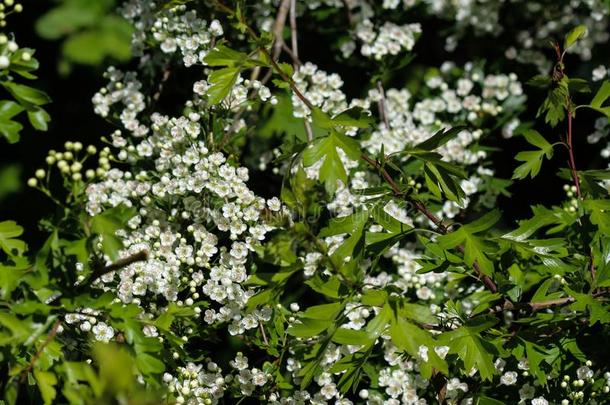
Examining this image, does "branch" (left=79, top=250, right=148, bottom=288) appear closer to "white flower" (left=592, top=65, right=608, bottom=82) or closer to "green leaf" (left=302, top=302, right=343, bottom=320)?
"green leaf" (left=302, top=302, right=343, bottom=320)

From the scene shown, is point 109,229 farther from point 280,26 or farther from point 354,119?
point 280,26

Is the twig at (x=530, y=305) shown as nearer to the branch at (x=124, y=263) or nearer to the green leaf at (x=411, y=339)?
the green leaf at (x=411, y=339)

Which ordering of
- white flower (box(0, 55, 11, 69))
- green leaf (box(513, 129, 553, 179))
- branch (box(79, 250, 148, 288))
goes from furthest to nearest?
1. green leaf (box(513, 129, 553, 179))
2. white flower (box(0, 55, 11, 69))
3. branch (box(79, 250, 148, 288))

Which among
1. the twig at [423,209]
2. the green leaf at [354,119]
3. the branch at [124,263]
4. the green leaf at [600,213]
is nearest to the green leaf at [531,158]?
the green leaf at [600,213]

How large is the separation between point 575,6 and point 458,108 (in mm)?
925

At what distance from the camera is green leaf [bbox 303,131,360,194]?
188cm

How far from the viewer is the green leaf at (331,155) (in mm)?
1877

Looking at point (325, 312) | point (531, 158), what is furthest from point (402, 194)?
point (531, 158)

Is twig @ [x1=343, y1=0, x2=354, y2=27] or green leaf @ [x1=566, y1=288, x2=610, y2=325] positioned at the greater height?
twig @ [x1=343, y1=0, x2=354, y2=27]

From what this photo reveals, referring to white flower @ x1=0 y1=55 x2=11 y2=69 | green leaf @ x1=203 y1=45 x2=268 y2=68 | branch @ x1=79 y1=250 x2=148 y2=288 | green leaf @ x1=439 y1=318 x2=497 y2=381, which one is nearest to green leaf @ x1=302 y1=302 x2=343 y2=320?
green leaf @ x1=439 y1=318 x2=497 y2=381

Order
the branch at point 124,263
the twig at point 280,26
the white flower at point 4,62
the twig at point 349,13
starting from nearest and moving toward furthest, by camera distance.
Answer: the branch at point 124,263
the white flower at point 4,62
the twig at point 280,26
the twig at point 349,13

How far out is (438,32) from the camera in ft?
11.7

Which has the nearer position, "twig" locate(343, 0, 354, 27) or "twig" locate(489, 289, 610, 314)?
"twig" locate(489, 289, 610, 314)

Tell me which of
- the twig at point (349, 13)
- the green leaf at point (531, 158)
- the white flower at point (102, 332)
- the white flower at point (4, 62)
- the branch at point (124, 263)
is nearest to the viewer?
the branch at point (124, 263)
